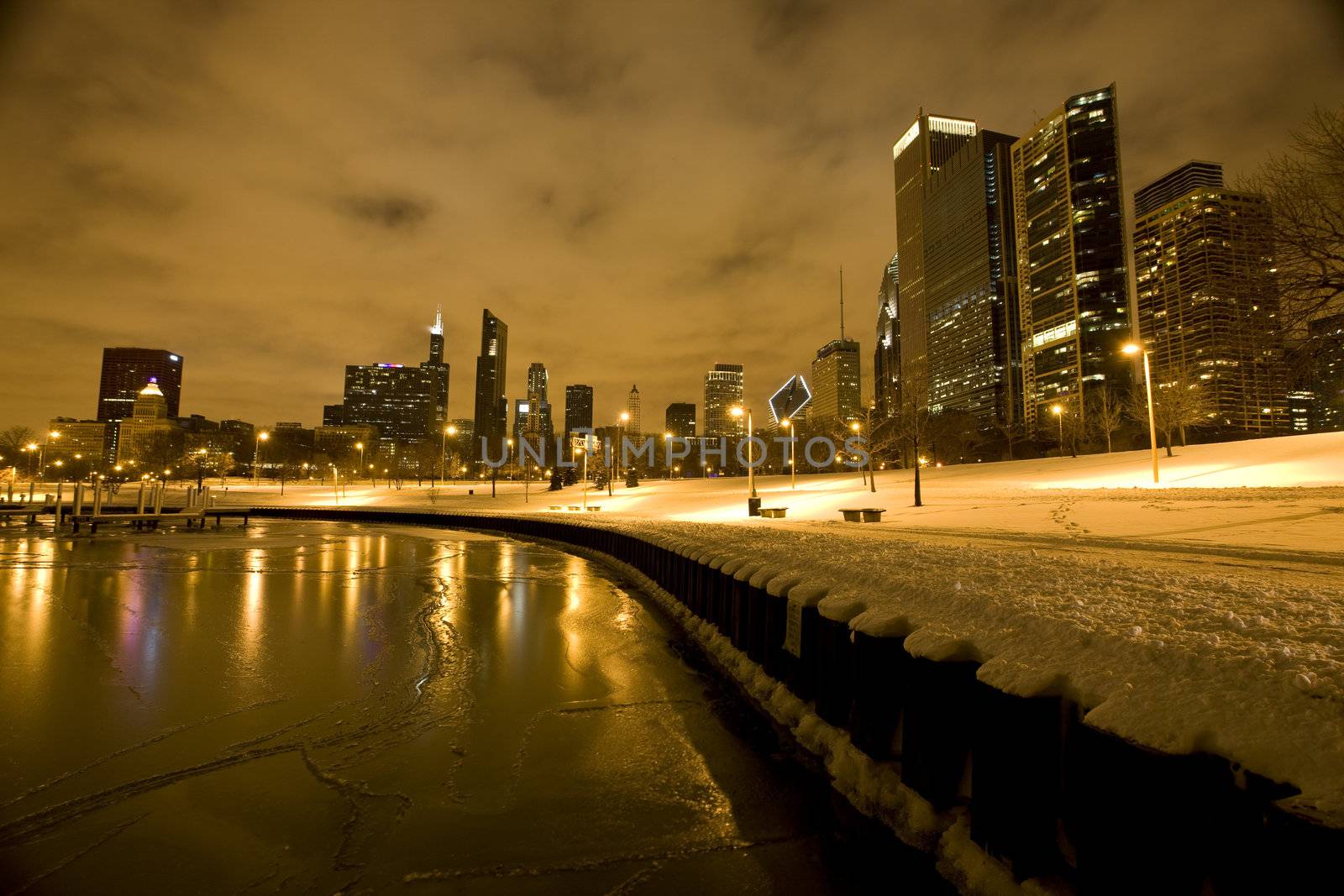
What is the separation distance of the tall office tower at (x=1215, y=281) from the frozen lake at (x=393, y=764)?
66.9ft

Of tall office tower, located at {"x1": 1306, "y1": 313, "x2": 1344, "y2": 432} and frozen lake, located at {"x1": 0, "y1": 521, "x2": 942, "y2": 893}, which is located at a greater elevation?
tall office tower, located at {"x1": 1306, "y1": 313, "x2": 1344, "y2": 432}

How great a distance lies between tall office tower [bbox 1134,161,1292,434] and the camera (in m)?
17.9

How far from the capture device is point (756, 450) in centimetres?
11300

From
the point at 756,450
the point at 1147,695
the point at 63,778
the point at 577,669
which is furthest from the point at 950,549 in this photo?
the point at 756,450

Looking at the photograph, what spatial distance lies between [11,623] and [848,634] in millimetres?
12365

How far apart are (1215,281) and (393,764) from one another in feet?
87.0

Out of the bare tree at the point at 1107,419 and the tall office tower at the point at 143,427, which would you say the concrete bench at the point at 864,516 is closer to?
the bare tree at the point at 1107,419

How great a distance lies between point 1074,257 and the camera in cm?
16038

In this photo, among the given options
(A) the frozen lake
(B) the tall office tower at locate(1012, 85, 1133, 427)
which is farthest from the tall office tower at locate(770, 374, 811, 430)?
(A) the frozen lake

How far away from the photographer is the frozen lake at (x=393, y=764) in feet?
11.8

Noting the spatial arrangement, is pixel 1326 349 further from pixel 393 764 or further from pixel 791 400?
pixel 791 400

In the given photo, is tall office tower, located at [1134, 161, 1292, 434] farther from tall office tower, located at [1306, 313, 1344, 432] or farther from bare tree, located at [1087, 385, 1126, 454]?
bare tree, located at [1087, 385, 1126, 454]

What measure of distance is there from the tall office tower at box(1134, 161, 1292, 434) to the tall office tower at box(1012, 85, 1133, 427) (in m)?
129

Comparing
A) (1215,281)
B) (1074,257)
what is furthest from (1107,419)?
Result: (1074,257)
